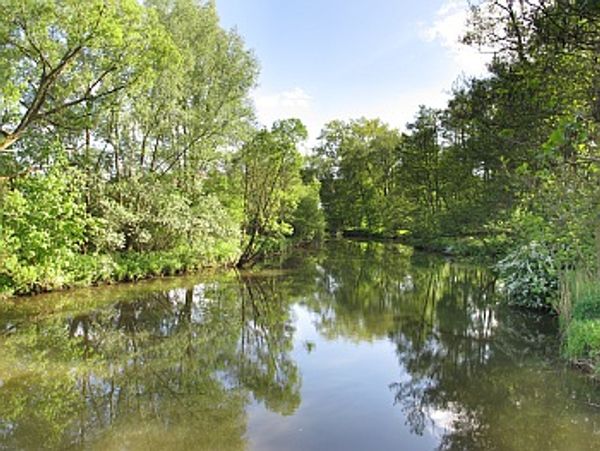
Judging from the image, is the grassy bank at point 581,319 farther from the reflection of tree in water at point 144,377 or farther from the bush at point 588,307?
the reflection of tree in water at point 144,377

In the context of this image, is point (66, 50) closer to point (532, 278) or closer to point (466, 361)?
point (466, 361)

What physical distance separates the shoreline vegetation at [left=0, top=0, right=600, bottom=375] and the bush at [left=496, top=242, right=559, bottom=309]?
43 millimetres

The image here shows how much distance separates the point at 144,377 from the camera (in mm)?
6461

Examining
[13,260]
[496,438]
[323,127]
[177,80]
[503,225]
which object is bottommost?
[496,438]

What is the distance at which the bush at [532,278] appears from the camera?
10.1 meters

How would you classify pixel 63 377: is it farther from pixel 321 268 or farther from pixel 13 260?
pixel 321 268

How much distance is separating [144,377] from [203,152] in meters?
13.3

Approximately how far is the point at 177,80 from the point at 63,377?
506 inches

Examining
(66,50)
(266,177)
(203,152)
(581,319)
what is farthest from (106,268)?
(581,319)

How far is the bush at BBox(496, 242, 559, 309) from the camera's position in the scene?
10.1 m

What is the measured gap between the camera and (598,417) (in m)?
5.19

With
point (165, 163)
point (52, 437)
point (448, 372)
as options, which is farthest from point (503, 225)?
point (52, 437)

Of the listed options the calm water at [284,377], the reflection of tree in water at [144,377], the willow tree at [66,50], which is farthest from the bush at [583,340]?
the willow tree at [66,50]

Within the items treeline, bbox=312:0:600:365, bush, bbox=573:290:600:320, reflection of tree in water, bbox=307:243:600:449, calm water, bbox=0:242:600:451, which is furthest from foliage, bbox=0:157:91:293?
bush, bbox=573:290:600:320
